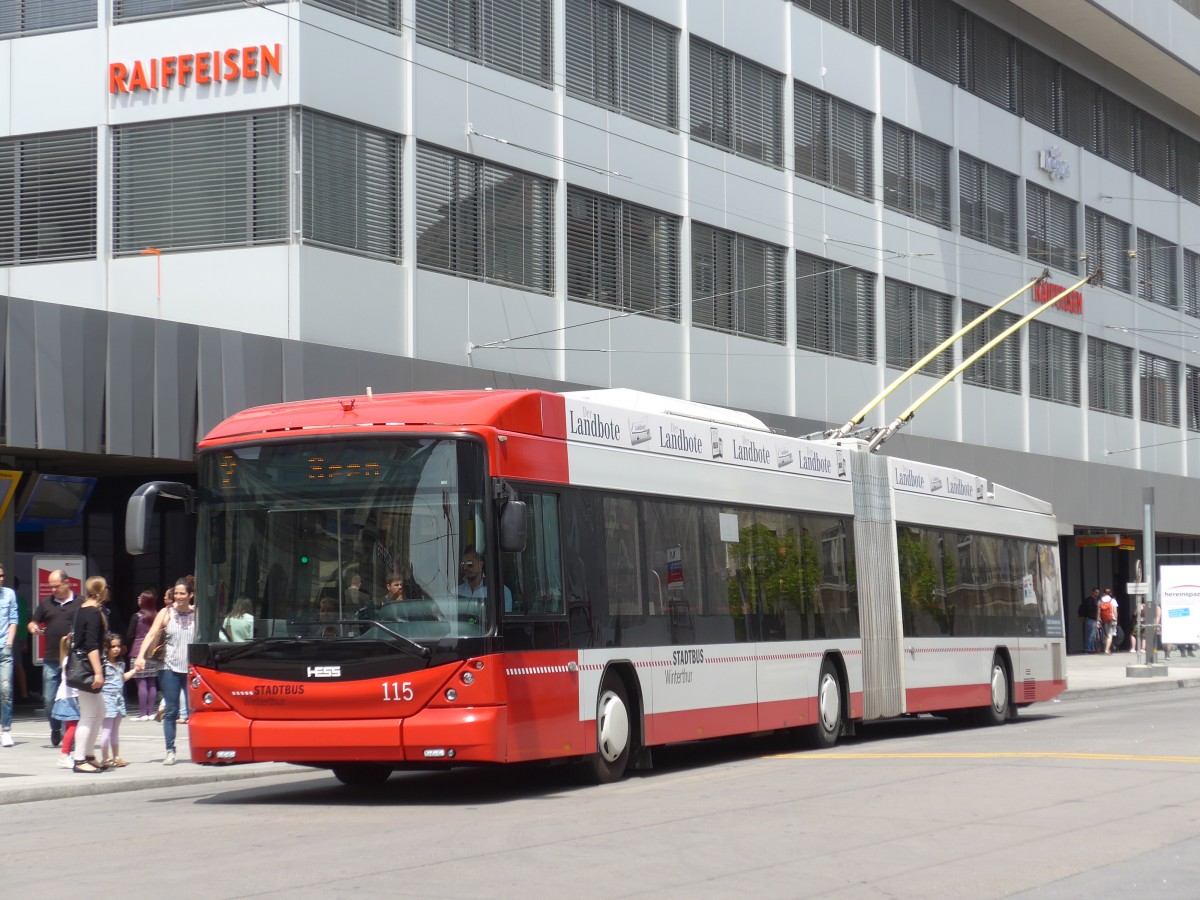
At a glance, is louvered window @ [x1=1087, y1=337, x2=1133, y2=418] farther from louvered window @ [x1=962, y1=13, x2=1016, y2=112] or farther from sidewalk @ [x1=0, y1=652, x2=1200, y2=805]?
sidewalk @ [x1=0, y1=652, x2=1200, y2=805]

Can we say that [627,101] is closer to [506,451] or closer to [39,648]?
[39,648]

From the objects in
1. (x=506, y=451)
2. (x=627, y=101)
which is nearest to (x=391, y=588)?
(x=506, y=451)

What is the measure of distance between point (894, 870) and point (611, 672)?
5437mm

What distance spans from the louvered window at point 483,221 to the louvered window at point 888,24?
13094 mm

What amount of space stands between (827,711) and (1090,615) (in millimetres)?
34502

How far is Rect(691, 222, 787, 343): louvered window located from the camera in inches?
1287

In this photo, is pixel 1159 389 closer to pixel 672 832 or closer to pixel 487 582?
pixel 487 582

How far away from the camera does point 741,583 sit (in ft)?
54.9

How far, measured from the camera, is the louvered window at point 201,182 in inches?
955

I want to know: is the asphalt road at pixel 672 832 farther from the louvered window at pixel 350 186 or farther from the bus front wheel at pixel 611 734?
the louvered window at pixel 350 186

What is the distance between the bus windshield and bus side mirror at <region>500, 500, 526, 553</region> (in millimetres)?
261

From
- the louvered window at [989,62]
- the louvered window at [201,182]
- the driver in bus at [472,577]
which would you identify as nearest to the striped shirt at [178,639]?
the driver in bus at [472,577]

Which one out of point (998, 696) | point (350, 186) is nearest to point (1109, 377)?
point (998, 696)

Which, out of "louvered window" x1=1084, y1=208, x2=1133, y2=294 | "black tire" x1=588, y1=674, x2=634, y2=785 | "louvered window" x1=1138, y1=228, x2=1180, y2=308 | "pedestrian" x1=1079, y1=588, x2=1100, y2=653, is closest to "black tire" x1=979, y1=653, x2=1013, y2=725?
"black tire" x1=588, y1=674, x2=634, y2=785
